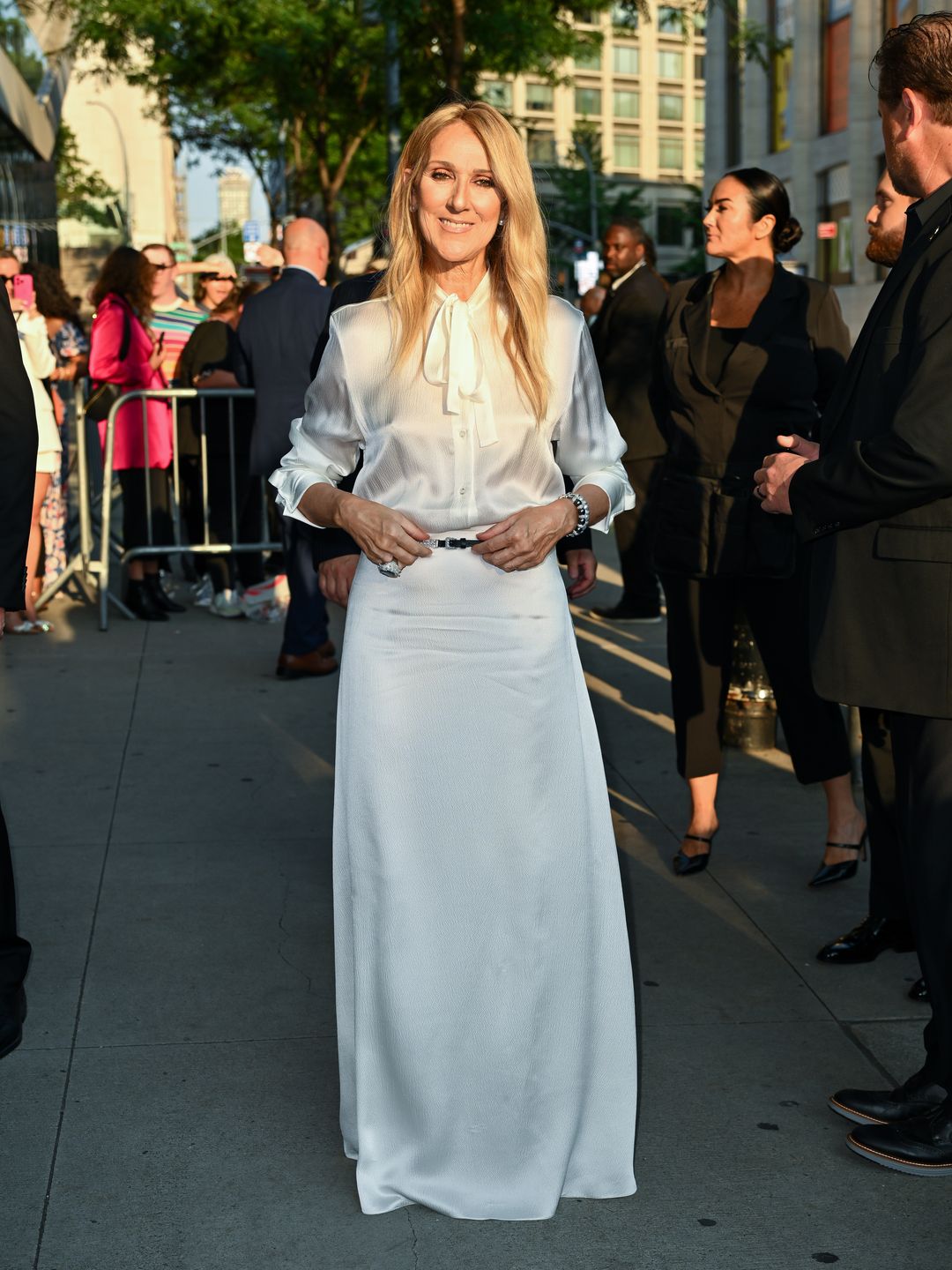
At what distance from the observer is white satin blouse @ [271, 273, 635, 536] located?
315 centimetres

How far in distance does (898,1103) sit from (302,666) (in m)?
5.22

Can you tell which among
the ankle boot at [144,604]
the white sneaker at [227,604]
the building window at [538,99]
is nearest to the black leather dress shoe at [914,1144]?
the white sneaker at [227,604]

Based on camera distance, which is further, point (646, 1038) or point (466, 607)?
point (646, 1038)

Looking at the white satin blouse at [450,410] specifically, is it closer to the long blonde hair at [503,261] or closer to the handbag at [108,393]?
the long blonde hair at [503,261]

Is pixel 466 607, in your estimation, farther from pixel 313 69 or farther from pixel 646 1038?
pixel 313 69

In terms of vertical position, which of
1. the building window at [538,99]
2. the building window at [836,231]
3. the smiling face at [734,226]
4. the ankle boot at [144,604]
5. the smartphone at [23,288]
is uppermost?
the building window at [538,99]

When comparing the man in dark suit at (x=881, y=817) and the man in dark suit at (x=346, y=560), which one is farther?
the man in dark suit at (x=881, y=817)

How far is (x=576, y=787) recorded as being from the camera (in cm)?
325

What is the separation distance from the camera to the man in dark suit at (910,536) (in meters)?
3.26

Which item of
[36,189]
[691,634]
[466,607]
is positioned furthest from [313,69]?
[466,607]

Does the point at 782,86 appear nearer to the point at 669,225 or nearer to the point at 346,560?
the point at 346,560

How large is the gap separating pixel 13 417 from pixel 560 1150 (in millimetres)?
2087

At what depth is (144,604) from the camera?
10.2 meters

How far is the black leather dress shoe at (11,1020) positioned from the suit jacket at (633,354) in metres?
5.81
